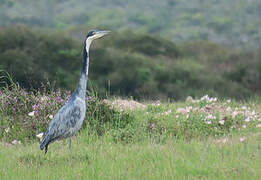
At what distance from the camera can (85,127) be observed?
950 centimetres

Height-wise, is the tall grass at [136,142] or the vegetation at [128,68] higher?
the tall grass at [136,142]

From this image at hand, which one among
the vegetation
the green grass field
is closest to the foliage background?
the vegetation

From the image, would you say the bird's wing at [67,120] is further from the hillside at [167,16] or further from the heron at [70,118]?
the hillside at [167,16]

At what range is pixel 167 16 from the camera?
91500mm

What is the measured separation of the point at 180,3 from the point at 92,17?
1911cm

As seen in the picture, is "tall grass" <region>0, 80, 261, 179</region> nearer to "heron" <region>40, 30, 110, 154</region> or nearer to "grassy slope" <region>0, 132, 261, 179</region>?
"grassy slope" <region>0, 132, 261, 179</region>

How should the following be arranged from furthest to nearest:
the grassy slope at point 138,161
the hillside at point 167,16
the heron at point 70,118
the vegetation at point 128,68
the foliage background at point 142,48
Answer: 1. the hillside at point 167,16
2. the foliage background at point 142,48
3. the vegetation at point 128,68
4. the heron at point 70,118
5. the grassy slope at point 138,161

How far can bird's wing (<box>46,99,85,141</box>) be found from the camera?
732 centimetres

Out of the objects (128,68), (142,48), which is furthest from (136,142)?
(142,48)

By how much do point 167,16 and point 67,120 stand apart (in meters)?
85.7

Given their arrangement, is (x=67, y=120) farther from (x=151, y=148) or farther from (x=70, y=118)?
(x=151, y=148)

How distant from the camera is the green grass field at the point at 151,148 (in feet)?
21.3

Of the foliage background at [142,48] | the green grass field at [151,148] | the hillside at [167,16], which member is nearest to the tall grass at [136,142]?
the green grass field at [151,148]

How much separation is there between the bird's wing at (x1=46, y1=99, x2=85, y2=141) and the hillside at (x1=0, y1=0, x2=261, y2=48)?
66005 millimetres
